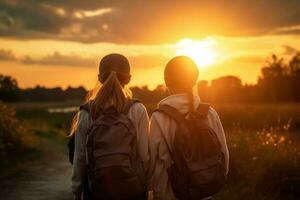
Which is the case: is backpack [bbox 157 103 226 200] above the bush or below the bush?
above

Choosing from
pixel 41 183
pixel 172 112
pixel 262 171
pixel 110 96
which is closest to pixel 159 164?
pixel 172 112

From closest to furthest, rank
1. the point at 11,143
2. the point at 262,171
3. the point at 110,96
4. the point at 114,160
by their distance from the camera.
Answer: the point at 114,160
the point at 110,96
the point at 262,171
the point at 11,143

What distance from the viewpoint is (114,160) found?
509cm

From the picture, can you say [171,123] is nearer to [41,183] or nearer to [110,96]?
[110,96]

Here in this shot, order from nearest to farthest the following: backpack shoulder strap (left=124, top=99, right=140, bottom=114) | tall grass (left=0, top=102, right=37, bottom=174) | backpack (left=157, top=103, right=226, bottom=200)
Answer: backpack (left=157, top=103, right=226, bottom=200), backpack shoulder strap (left=124, top=99, right=140, bottom=114), tall grass (left=0, top=102, right=37, bottom=174)

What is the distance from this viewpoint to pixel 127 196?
5102 mm

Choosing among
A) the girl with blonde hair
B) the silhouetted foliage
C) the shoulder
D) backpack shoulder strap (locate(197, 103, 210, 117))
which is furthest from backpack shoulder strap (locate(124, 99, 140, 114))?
the silhouetted foliage

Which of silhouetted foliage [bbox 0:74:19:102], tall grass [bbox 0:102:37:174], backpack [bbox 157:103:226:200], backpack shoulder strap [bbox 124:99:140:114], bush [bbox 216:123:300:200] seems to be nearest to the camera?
backpack [bbox 157:103:226:200]

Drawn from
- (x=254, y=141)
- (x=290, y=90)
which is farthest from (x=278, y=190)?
(x=290, y=90)

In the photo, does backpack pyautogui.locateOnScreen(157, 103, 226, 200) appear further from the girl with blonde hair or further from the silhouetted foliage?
the silhouetted foliage

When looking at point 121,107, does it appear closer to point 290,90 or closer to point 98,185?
point 98,185

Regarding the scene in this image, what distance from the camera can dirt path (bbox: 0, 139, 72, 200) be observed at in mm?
12195

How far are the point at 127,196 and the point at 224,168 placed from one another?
0.88 meters

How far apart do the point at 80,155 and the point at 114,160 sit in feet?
1.43
